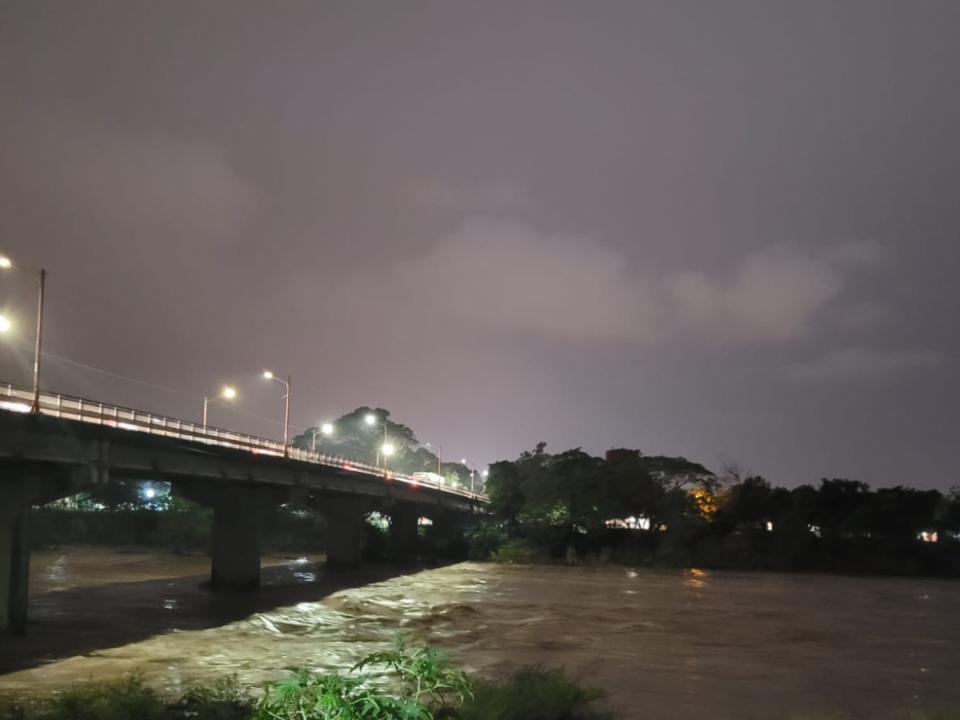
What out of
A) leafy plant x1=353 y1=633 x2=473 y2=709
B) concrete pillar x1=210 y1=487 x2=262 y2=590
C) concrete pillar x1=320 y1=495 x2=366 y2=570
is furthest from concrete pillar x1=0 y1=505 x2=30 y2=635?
concrete pillar x1=320 y1=495 x2=366 y2=570

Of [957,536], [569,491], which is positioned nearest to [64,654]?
[569,491]

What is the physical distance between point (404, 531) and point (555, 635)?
67.7 m

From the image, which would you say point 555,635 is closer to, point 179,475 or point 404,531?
point 179,475

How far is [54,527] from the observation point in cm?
10556

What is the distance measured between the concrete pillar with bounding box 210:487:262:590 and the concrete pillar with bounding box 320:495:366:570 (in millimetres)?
21699

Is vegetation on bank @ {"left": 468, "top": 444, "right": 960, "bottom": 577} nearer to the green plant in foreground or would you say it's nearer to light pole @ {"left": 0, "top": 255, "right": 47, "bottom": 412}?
light pole @ {"left": 0, "top": 255, "right": 47, "bottom": 412}

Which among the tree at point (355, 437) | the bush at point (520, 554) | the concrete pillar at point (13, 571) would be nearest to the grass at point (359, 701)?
the concrete pillar at point (13, 571)

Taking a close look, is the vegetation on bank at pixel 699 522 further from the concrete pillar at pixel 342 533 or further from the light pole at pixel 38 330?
the light pole at pixel 38 330

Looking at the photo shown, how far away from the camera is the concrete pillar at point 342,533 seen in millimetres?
83312

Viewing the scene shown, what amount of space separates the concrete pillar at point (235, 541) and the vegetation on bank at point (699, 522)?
44.8 metres

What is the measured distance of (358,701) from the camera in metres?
12.2

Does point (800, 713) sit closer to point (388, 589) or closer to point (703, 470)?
point (388, 589)

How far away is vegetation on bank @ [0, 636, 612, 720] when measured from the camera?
12002 mm

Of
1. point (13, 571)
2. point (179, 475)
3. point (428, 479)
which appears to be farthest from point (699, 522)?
point (13, 571)
